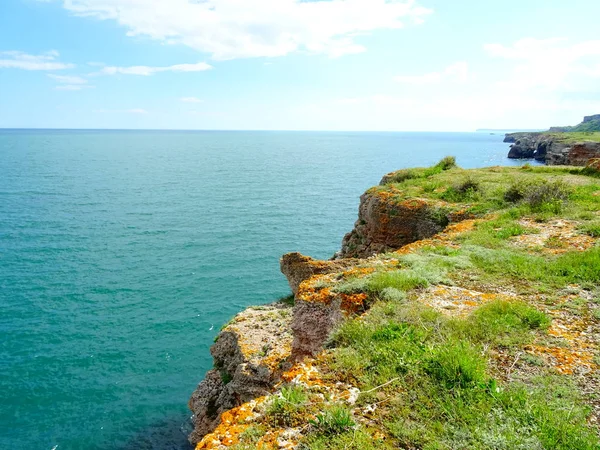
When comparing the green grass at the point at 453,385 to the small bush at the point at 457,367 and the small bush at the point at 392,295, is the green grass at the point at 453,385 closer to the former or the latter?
the small bush at the point at 457,367

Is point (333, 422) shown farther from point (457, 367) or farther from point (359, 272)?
point (359, 272)

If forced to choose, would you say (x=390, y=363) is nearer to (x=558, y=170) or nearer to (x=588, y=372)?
(x=588, y=372)

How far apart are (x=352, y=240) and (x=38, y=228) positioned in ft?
136

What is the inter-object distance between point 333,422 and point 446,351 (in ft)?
8.23

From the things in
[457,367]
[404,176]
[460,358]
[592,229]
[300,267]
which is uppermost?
[404,176]

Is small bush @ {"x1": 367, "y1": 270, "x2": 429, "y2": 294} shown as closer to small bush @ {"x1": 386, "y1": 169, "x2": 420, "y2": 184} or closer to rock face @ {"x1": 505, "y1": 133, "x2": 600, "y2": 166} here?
small bush @ {"x1": 386, "y1": 169, "x2": 420, "y2": 184}

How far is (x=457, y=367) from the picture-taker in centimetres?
658

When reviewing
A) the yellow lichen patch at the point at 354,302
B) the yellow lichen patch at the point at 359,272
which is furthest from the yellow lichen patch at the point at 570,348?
the yellow lichen patch at the point at 359,272

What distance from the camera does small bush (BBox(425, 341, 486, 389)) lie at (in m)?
6.46

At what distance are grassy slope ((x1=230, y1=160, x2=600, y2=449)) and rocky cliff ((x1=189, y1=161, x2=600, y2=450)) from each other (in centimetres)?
2

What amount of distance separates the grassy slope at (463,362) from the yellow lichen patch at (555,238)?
→ 20cm

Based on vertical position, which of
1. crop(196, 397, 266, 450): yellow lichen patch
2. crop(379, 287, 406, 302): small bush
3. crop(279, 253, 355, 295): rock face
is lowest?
crop(279, 253, 355, 295): rock face

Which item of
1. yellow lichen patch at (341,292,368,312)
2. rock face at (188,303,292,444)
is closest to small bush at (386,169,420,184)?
rock face at (188,303,292,444)

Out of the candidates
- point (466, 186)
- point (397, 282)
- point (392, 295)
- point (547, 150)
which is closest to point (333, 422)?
point (392, 295)
